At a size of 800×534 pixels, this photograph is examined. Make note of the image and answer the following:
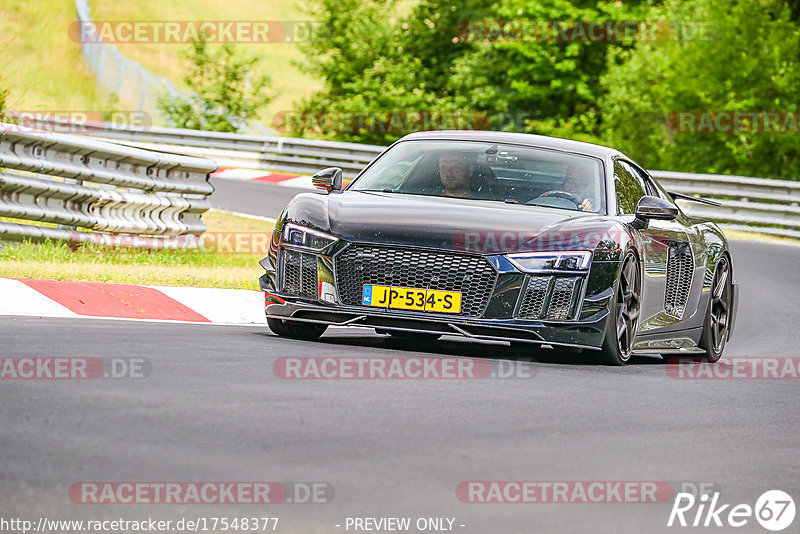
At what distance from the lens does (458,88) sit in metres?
44.6

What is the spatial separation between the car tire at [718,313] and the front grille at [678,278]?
0.57m

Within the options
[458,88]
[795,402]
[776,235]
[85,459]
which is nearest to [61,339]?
[85,459]

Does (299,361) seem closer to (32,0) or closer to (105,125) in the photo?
(105,125)

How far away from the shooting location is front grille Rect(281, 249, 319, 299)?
26.8 feet

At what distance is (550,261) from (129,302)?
3292mm

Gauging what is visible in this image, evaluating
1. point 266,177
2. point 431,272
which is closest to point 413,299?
point 431,272

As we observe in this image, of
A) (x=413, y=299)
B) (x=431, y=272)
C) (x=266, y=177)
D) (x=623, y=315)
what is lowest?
(x=266, y=177)

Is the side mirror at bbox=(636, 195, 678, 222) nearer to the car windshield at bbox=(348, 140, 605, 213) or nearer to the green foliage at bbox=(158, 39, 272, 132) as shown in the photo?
the car windshield at bbox=(348, 140, 605, 213)

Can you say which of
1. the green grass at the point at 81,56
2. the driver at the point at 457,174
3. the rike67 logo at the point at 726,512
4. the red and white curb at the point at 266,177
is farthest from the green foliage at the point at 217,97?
the rike67 logo at the point at 726,512

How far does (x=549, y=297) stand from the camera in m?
7.80

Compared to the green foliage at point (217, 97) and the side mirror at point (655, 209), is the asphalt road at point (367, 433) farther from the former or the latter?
the green foliage at point (217, 97)

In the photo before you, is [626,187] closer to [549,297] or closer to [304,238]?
[549,297]

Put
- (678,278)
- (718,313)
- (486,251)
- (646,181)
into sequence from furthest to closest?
(718,313) < (646,181) < (678,278) < (486,251)

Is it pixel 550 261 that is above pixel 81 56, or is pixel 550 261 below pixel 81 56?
below
